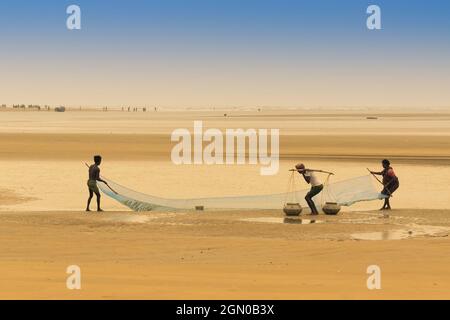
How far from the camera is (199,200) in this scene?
2495 centimetres

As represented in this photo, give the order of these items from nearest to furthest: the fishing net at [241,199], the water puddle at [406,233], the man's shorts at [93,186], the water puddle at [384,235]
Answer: the water puddle at [384,235] → the water puddle at [406,233] → the man's shorts at [93,186] → the fishing net at [241,199]

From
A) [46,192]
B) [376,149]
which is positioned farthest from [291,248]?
[376,149]

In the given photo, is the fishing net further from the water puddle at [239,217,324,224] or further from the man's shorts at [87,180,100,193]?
the water puddle at [239,217,324,224]

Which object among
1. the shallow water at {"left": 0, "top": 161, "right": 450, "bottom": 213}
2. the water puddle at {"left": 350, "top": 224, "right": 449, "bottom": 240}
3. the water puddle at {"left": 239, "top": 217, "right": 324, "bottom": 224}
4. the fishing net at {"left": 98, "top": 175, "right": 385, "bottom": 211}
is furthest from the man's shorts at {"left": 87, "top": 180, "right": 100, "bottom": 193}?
the water puddle at {"left": 350, "top": 224, "right": 449, "bottom": 240}

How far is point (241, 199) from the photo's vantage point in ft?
82.2

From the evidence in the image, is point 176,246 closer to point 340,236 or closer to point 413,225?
point 340,236

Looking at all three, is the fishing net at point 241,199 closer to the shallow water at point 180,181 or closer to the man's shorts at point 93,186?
the man's shorts at point 93,186

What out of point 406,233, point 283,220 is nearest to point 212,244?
point 283,220

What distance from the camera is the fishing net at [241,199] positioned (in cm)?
2406

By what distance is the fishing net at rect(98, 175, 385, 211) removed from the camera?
24.1 meters

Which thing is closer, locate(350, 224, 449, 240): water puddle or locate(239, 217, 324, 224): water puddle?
locate(350, 224, 449, 240): water puddle

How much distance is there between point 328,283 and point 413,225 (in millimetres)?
8600

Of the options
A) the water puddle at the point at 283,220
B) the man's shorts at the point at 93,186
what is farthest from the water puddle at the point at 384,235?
the man's shorts at the point at 93,186

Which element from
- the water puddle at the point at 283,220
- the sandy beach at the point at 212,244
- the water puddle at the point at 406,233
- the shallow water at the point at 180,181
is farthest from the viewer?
the shallow water at the point at 180,181
